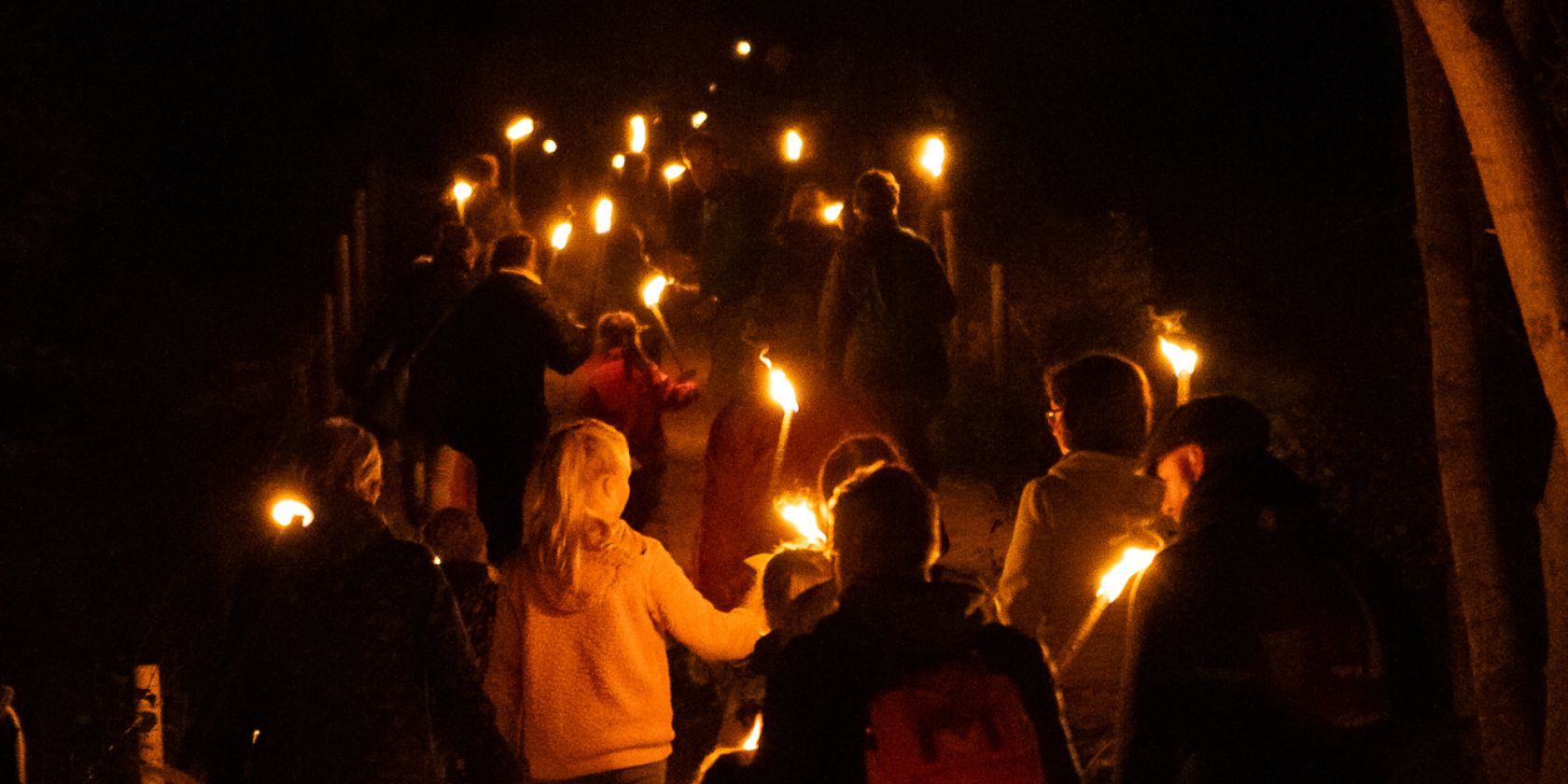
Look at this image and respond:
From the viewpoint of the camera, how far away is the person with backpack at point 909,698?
3432 mm

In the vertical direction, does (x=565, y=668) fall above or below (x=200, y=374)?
below

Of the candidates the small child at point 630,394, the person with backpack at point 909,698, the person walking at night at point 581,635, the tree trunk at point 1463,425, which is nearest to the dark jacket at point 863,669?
the person with backpack at point 909,698

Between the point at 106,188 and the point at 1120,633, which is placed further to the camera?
the point at 106,188

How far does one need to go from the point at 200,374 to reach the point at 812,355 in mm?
10540

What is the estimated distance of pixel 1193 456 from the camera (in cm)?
411

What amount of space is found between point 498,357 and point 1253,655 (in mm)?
4876

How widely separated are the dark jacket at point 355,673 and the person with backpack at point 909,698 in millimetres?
1280

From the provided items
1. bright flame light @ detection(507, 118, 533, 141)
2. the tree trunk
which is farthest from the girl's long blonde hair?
bright flame light @ detection(507, 118, 533, 141)

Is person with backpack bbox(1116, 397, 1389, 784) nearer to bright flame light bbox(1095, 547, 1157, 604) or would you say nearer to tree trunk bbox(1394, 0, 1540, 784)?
bright flame light bbox(1095, 547, 1157, 604)

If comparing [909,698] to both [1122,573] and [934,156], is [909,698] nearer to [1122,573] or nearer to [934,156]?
[1122,573]

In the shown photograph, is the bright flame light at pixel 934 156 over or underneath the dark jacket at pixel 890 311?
over

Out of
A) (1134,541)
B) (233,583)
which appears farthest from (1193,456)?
(233,583)

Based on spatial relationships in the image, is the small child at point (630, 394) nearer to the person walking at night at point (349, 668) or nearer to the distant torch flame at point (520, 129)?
the person walking at night at point (349, 668)

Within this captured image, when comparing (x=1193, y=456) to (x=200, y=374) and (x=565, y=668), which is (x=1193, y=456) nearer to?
(x=565, y=668)
